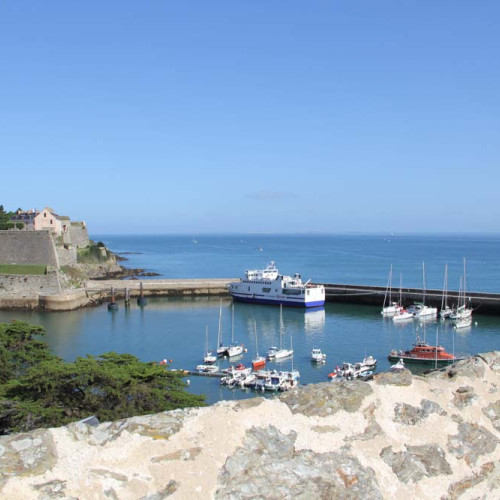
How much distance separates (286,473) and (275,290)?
142ft

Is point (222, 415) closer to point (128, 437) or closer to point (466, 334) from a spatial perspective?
point (128, 437)

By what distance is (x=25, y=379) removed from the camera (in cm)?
1273

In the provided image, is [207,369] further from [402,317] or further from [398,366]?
[402,317]

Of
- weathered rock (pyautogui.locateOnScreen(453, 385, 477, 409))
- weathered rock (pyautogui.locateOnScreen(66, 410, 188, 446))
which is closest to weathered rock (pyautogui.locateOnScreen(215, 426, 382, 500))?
weathered rock (pyautogui.locateOnScreen(66, 410, 188, 446))

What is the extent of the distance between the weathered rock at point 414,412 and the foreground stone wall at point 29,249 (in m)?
44.8

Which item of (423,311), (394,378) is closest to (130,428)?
(394,378)

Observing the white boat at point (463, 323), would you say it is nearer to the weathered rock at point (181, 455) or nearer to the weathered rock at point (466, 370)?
the weathered rock at point (466, 370)

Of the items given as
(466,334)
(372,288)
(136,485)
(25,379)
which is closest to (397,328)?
(466,334)

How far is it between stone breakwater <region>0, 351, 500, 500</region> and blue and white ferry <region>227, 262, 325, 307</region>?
3936cm

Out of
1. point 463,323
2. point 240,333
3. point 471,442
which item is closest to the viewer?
point 471,442

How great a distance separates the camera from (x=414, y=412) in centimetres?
575

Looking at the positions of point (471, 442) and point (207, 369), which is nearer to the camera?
point (471, 442)

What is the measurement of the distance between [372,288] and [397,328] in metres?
13.2

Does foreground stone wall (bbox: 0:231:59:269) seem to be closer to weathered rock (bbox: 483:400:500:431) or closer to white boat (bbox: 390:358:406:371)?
white boat (bbox: 390:358:406:371)
